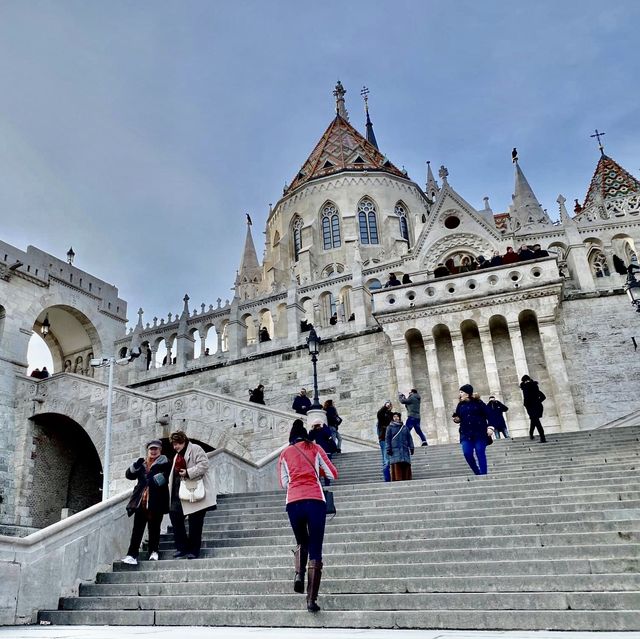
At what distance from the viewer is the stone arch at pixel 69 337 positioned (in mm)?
25719

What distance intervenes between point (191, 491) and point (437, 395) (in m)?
→ 11.3

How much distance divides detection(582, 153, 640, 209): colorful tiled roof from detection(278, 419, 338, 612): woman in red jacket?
3073cm

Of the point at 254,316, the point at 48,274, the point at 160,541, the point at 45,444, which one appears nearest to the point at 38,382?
the point at 45,444

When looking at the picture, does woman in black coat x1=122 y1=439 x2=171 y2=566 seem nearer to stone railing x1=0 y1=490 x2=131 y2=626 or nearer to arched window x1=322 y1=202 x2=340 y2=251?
stone railing x1=0 y1=490 x2=131 y2=626

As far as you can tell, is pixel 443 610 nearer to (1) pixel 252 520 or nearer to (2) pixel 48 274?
(1) pixel 252 520

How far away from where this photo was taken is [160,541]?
23.7 feet

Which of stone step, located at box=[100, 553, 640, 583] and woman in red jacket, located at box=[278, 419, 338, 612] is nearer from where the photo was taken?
woman in red jacket, located at box=[278, 419, 338, 612]

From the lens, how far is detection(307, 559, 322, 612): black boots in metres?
4.38

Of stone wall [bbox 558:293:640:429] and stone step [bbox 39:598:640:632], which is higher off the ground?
stone wall [bbox 558:293:640:429]

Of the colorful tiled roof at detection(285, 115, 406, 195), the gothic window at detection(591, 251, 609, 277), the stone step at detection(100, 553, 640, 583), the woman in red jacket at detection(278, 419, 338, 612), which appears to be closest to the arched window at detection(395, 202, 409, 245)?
the colorful tiled roof at detection(285, 115, 406, 195)

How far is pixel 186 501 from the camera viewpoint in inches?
245

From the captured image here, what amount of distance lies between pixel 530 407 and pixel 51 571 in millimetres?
8288

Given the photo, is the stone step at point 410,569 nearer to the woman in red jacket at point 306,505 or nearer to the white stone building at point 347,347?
the woman in red jacket at point 306,505

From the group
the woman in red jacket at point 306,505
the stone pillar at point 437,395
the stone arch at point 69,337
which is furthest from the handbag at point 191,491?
the stone arch at point 69,337
